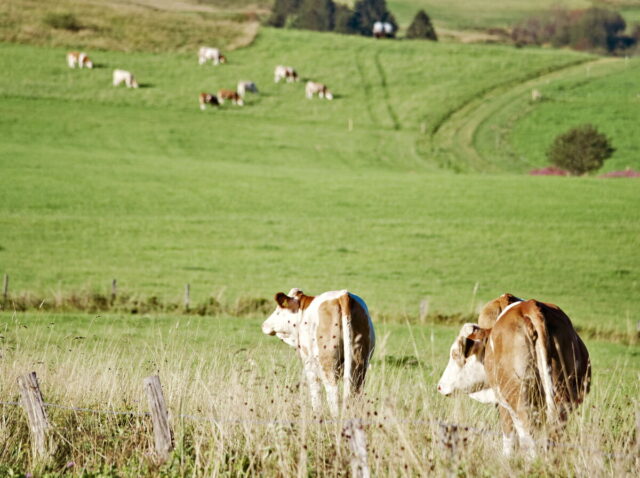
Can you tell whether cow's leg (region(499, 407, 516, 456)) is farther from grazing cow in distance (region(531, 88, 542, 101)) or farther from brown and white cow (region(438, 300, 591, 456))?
grazing cow in distance (region(531, 88, 542, 101))

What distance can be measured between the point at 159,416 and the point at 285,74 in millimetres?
70712

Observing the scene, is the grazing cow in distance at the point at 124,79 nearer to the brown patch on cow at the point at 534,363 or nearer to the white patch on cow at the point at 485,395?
the white patch on cow at the point at 485,395

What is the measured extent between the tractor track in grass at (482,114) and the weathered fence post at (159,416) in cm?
5077

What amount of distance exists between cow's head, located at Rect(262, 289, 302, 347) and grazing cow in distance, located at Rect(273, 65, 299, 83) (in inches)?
2610

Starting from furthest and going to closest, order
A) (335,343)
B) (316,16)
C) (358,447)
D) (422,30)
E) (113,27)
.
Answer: (316,16)
(422,30)
(113,27)
(335,343)
(358,447)

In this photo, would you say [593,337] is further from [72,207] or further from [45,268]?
[72,207]

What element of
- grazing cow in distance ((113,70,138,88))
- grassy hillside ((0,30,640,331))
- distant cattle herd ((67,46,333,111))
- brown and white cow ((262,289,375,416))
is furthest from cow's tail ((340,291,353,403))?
grazing cow in distance ((113,70,138,88))

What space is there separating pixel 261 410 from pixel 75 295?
1704cm

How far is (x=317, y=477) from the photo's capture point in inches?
301

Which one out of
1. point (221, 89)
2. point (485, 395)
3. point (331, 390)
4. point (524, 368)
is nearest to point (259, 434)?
point (331, 390)

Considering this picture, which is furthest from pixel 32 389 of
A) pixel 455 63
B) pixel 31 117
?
pixel 455 63

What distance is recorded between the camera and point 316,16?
14612 cm

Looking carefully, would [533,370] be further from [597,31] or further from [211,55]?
[597,31]

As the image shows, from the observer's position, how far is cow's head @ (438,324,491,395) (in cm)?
→ 820
